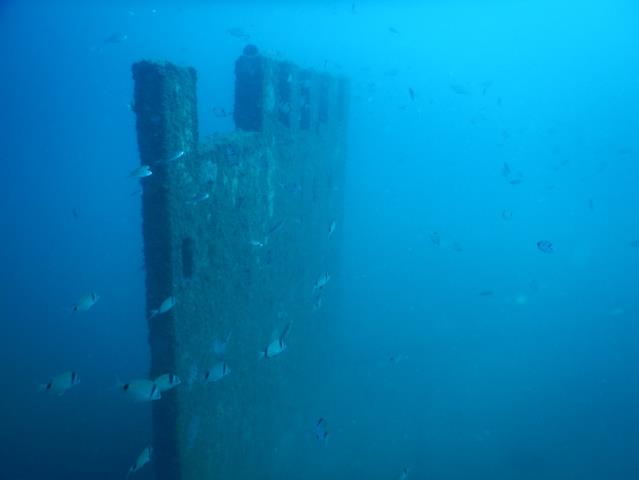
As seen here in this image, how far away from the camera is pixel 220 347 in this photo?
6637mm

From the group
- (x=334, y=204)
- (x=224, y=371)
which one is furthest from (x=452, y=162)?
(x=224, y=371)

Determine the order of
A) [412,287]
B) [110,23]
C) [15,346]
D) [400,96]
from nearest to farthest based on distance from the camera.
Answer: [15,346], [412,287], [400,96], [110,23]

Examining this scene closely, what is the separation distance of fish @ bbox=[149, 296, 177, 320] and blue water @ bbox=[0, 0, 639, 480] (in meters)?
5.17

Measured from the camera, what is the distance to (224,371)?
16.3 ft

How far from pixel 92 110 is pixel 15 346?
98114 mm

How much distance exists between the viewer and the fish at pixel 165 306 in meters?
5.02

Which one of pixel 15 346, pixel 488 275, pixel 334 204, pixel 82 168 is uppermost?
pixel 334 204

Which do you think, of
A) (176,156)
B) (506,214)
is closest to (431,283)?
(506,214)

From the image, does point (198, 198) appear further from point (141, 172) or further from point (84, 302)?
point (84, 302)

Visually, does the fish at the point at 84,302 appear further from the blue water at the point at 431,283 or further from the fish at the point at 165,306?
the blue water at the point at 431,283

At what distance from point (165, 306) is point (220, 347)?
1833 mm

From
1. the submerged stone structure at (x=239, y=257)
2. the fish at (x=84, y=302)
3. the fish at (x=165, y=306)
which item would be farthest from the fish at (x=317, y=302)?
the fish at (x=84, y=302)

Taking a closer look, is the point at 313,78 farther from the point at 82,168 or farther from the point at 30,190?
the point at 82,168

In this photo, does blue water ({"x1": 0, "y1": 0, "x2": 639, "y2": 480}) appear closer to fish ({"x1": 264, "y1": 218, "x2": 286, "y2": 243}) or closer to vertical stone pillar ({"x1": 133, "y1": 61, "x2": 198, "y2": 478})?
fish ({"x1": 264, "y1": 218, "x2": 286, "y2": 243})
